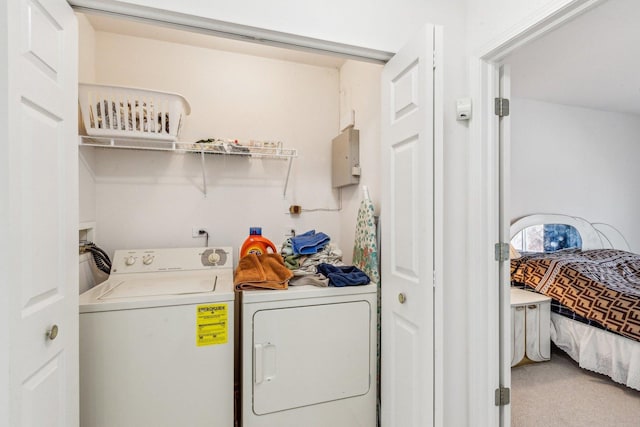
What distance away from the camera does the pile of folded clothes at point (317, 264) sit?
1.59m

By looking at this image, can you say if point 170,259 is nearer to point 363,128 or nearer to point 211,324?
point 211,324

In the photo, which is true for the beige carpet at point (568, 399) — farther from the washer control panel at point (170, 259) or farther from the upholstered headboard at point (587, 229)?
the washer control panel at point (170, 259)

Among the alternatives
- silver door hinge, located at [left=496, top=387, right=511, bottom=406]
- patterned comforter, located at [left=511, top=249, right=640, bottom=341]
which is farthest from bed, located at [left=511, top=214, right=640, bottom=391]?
silver door hinge, located at [left=496, top=387, right=511, bottom=406]

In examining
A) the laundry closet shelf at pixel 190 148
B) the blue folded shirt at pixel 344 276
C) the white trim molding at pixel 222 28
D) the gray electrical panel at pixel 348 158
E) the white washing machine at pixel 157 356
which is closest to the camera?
the white trim molding at pixel 222 28

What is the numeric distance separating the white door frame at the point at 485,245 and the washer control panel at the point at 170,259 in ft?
4.87

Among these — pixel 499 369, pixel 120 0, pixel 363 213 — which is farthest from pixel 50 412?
pixel 499 369

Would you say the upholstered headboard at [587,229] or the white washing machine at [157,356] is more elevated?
the upholstered headboard at [587,229]

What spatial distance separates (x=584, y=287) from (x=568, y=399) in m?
0.92

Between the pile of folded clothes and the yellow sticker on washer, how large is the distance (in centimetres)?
39

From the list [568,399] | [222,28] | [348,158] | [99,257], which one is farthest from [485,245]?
[99,257]

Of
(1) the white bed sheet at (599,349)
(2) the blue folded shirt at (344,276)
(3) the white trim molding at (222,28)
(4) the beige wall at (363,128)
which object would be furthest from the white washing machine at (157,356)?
(1) the white bed sheet at (599,349)

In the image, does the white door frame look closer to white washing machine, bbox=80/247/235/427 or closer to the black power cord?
white washing machine, bbox=80/247/235/427

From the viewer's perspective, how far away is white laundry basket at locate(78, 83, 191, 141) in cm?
166

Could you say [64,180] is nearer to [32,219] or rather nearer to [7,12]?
[32,219]
